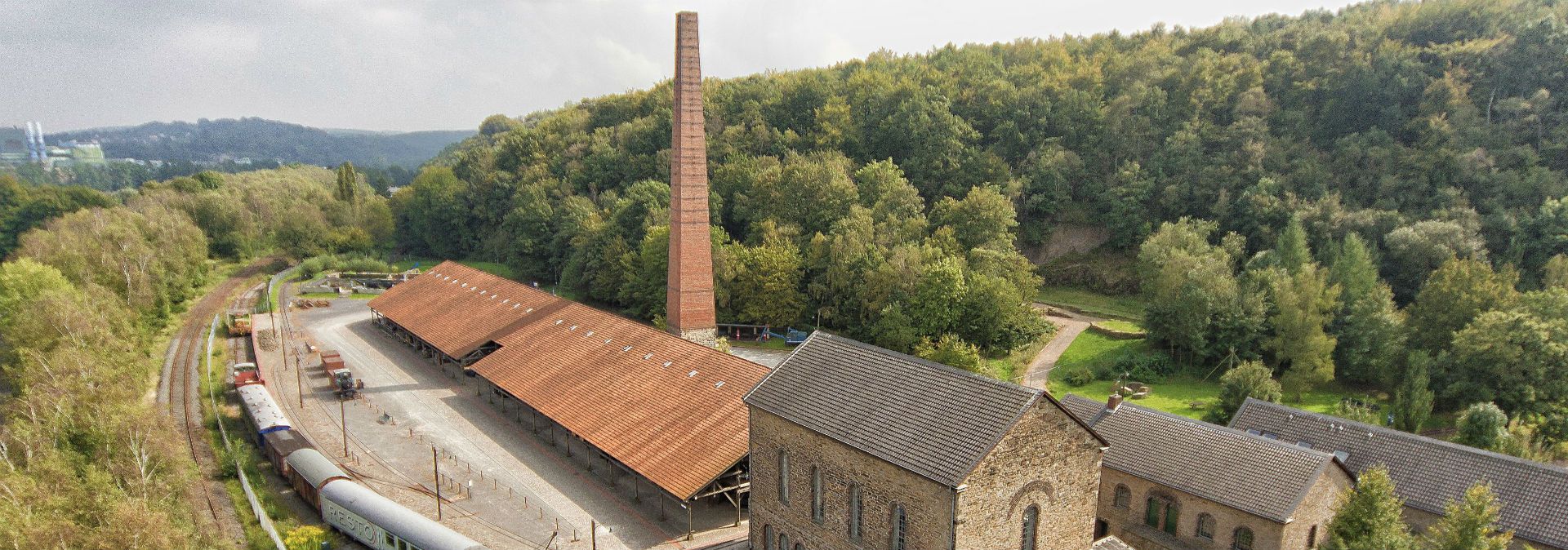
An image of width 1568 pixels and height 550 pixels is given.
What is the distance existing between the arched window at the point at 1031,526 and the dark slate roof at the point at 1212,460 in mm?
7557

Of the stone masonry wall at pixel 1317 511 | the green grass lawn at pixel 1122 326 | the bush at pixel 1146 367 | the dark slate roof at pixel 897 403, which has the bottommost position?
the bush at pixel 1146 367

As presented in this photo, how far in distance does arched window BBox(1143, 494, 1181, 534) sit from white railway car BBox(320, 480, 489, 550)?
22.1 meters

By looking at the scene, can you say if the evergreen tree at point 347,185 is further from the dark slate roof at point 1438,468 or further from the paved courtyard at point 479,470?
the dark slate roof at point 1438,468

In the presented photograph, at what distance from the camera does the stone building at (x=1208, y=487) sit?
2347cm

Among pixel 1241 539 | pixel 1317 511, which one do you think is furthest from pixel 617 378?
pixel 1317 511

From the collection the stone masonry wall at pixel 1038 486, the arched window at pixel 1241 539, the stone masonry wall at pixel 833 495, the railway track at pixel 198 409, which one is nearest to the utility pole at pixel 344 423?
the railway track at pixel 198 409

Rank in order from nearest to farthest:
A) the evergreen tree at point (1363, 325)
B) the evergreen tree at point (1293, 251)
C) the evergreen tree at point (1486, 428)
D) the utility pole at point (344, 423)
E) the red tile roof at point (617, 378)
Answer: the red tile roof at point (617, 378) < the evergreen tree at point (1486, 428) < the utility pole at point (344, 423) < the evergreen tree at point (1363, 325) < the evergreen tree at point (1293, 251)

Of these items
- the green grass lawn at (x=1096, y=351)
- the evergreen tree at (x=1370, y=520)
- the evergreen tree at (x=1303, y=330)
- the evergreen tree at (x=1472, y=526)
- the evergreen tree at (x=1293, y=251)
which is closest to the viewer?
the evergreen tree at (x=1472, y=526)

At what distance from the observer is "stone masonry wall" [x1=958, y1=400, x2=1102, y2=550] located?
1920 cm

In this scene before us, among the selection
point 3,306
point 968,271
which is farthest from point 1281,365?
point 3,306

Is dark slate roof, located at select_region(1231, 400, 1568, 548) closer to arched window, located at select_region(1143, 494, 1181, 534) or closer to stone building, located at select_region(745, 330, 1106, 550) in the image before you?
arched window, located at select_region(1143, 494, 1181, 534)

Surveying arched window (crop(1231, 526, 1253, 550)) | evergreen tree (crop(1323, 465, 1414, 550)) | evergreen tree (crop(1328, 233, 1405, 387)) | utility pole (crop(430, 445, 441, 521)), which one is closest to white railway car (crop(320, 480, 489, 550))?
utility pole (crop(430, 445, 441, 521))

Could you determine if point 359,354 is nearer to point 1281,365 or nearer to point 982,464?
point 982,464

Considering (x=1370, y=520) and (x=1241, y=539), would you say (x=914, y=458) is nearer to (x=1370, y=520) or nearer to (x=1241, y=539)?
(x=1241, y=539)
